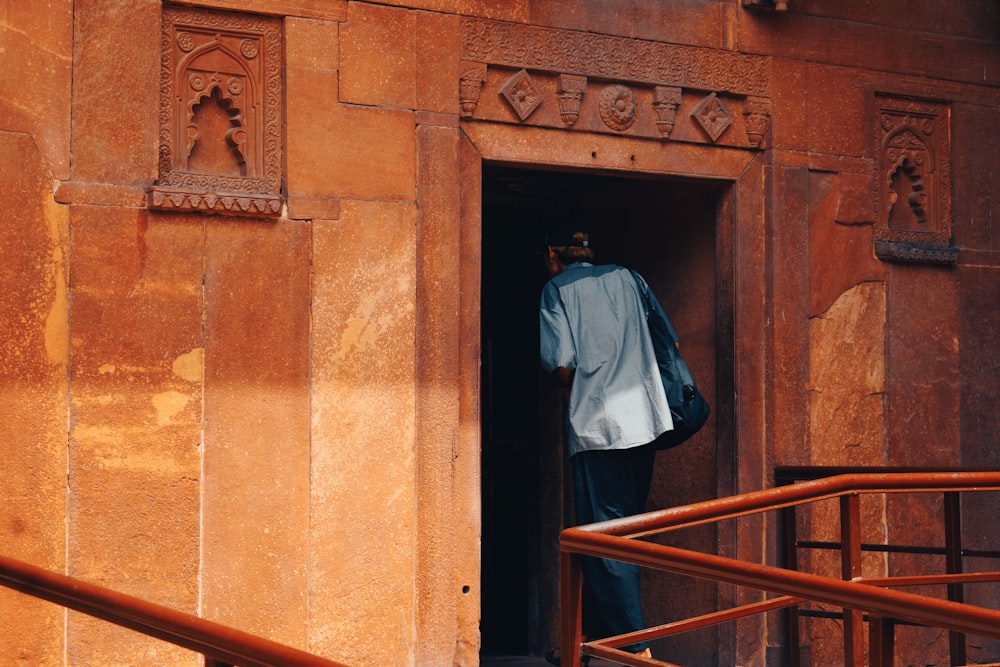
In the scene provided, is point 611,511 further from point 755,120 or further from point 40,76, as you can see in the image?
point 40,76

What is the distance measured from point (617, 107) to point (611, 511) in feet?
5.85

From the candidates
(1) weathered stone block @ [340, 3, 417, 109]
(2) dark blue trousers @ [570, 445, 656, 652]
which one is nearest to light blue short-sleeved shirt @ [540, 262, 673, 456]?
(2) dark blue trousers @ [570, 445, 656, 652]

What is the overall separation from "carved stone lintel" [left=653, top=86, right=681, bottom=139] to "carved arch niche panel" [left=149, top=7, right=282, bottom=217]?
1.76 meters

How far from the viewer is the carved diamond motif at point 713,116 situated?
6.42 m

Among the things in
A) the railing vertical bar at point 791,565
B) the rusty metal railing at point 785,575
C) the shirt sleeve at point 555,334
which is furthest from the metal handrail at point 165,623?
the railing vertical bar at point 791,565

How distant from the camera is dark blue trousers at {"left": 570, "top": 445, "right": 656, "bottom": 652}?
6.04 m

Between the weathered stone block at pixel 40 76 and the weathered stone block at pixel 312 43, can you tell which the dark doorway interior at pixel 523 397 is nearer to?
the weathered stone block at pixel 312 43

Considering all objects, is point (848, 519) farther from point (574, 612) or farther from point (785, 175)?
point (785, 175)

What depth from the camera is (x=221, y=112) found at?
5.50 m

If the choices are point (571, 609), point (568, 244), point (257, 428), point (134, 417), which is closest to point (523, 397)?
point (568, 244)

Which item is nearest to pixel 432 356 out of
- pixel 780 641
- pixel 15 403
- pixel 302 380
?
pixel 302 380

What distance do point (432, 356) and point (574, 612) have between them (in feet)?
7.45

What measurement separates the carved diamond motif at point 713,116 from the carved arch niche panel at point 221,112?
1993 mm

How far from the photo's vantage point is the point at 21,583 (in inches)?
128
